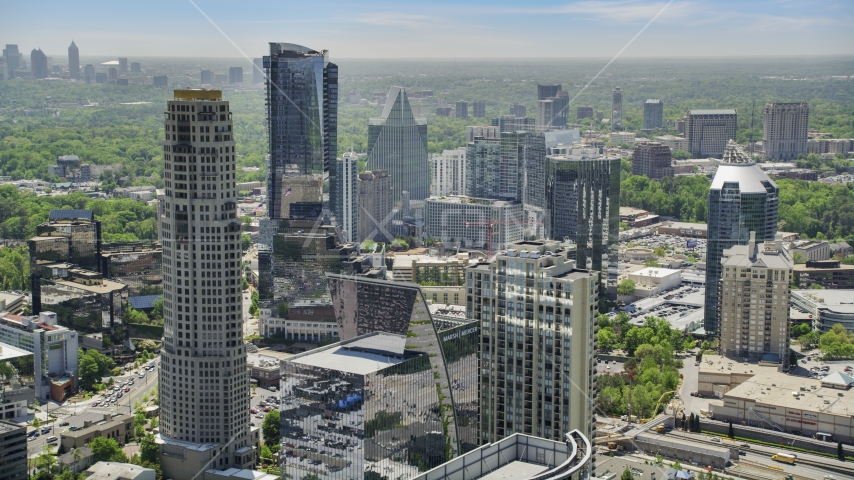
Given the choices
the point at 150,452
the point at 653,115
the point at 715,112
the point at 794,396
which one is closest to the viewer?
the point at 150,452

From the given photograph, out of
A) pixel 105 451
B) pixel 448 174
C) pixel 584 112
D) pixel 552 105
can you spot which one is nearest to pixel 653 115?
pixel 584 112

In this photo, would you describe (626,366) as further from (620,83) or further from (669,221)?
(620,83)

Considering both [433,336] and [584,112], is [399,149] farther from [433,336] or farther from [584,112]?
[433,336]

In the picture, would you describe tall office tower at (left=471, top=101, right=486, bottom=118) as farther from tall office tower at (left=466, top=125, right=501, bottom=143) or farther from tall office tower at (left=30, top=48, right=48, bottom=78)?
tall office tower at (left=30, top=48, right=48, bottom=78)

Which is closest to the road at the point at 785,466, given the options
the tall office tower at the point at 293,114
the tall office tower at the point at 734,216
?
the tall office tower at the point at 734,216

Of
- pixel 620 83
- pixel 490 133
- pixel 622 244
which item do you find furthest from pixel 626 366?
pixel 620 83

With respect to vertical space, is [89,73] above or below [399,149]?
above
